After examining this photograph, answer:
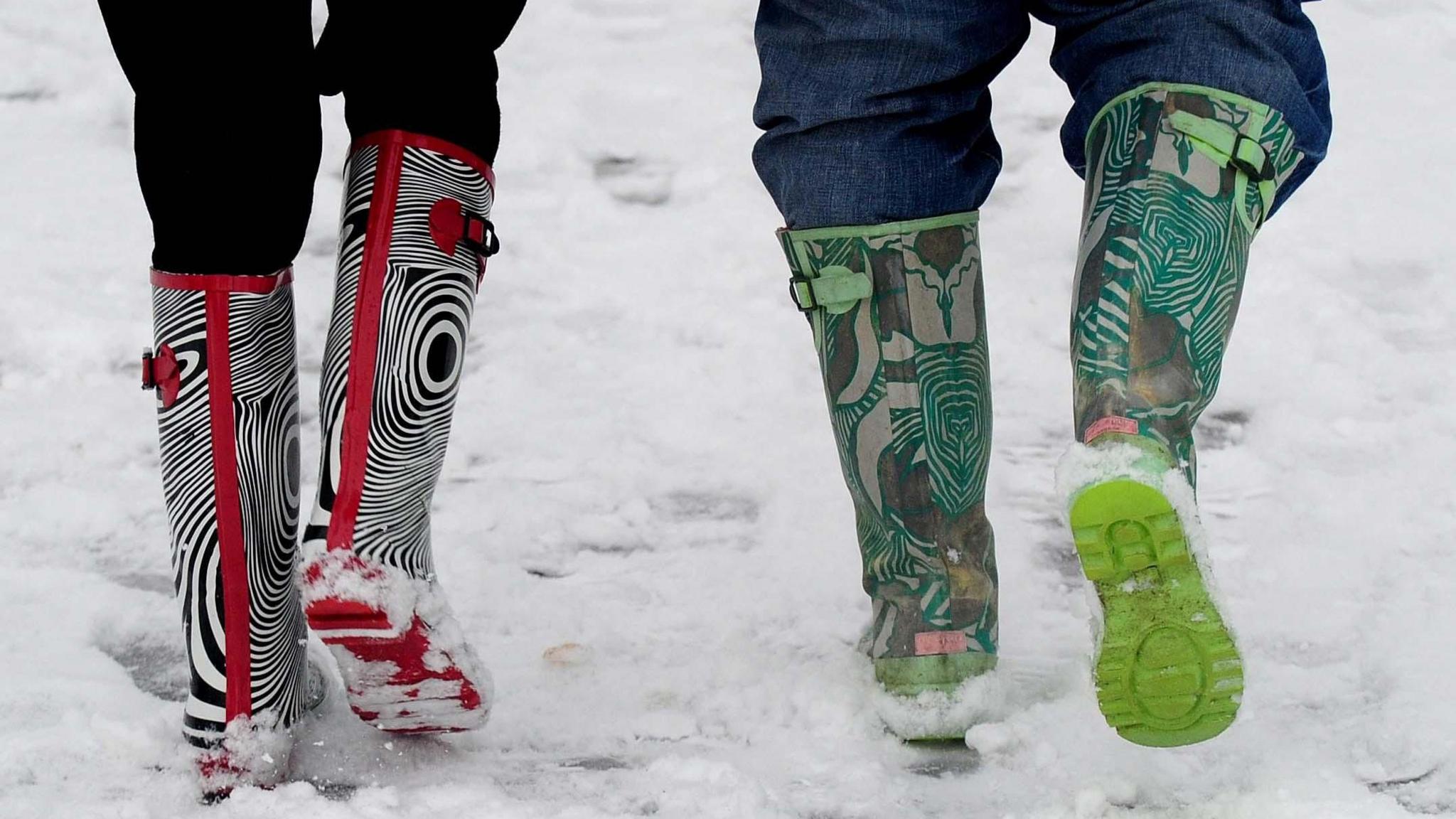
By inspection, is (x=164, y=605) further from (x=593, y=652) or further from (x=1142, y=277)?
(x=1142, y=277)

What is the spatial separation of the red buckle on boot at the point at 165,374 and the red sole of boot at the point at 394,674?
0.20m

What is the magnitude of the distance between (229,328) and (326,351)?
0.07 m

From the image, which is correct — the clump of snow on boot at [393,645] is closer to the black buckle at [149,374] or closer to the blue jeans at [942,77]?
the black buckle at [149,374]

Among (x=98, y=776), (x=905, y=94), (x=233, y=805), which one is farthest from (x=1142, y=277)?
(x=98, y=776)

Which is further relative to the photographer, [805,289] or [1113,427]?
[805,289]

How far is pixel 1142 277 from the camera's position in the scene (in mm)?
1061

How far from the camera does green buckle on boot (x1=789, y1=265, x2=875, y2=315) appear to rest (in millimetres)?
1204

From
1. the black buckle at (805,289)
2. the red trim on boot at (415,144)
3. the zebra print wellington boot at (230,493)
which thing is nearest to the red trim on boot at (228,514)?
the zebra print wellington boot at (230,493)

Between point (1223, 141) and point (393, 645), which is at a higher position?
point (1223, 141)

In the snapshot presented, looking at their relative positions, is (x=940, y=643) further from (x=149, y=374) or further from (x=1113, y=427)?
(x=149, y=374)

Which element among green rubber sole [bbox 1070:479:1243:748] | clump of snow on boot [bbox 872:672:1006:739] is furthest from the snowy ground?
green rubber sole [bbox 1070:479:1243:748]

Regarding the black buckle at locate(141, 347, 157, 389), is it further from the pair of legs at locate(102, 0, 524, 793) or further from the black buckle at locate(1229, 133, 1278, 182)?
the black buckle at locate(1229, 133, 1278, 182)

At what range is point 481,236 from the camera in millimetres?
1196

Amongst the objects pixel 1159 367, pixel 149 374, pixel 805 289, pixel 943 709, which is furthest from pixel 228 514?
pixel 1159 367
